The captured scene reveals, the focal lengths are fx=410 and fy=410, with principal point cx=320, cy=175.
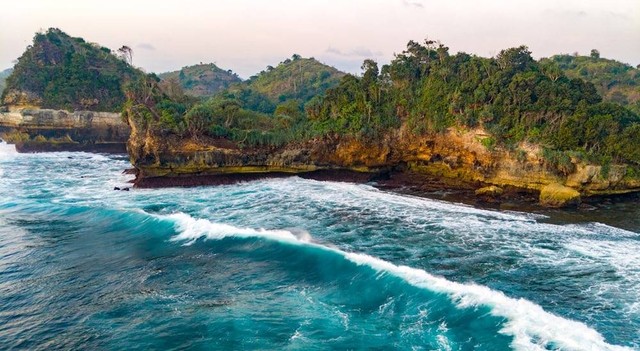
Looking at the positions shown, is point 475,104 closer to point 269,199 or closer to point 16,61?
point 269,199

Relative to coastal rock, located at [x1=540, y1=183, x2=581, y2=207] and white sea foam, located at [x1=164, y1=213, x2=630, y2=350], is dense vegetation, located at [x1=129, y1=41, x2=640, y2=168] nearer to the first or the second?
coastal rock, located at [x1=540, y1=183, x2=581, y2=207]

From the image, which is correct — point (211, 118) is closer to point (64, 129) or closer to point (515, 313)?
point (515, 313)

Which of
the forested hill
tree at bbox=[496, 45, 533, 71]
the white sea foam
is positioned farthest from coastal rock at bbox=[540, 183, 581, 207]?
the forested hill

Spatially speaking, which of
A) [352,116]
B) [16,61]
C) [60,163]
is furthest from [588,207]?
[16,61]

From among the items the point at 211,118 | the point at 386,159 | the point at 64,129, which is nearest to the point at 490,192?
the point at 386,159

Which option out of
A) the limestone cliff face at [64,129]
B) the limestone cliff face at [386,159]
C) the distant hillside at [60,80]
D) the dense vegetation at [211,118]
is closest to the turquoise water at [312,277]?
the limestone cliff face at [386,159]

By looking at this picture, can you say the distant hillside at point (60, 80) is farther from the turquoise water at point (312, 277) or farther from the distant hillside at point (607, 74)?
the distant hillside at point (607, 74)
